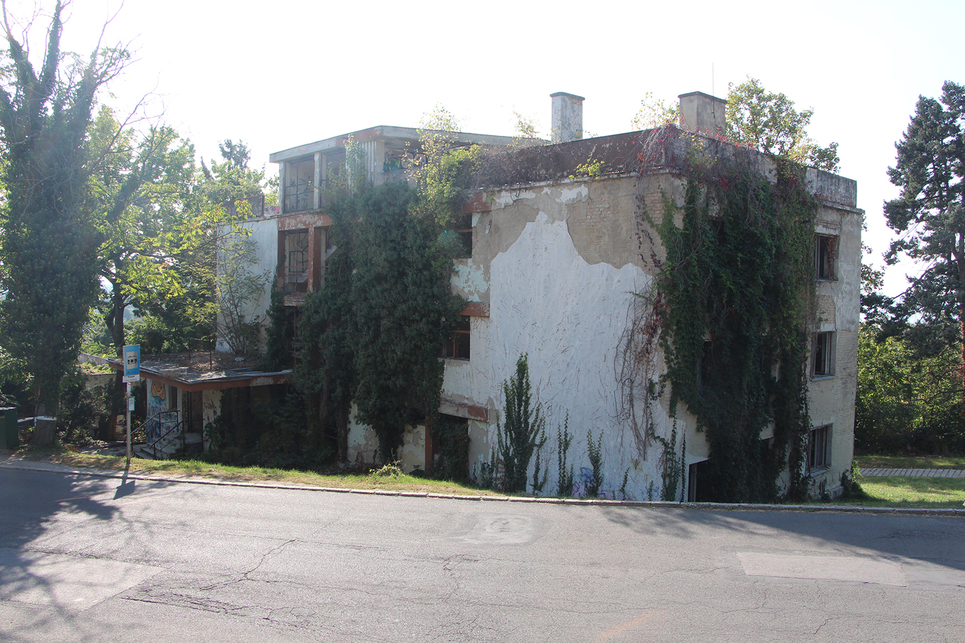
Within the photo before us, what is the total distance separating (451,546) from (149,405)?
65.8 feet

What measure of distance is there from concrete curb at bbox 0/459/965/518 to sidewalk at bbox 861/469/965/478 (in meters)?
16.2

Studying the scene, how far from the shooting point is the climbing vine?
13.3 meters

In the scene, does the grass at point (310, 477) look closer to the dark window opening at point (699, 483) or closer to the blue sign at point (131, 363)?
the blue sign at point (131, 363)

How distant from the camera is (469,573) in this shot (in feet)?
25.0

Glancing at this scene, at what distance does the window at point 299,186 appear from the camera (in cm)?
2284

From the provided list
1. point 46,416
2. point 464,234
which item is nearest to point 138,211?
point 46,416

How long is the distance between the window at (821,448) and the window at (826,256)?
4.14 meters

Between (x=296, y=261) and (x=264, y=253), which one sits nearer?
(x=296, y=261)

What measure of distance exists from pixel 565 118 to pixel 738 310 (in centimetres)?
736

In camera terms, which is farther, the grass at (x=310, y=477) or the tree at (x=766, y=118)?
the tree at (x=766, y=118)

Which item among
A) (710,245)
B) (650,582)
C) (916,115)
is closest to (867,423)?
(916,115)

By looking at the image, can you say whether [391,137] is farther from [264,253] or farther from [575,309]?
[575,309]

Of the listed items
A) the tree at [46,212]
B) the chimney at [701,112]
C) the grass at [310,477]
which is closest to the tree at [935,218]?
the grass at [310,477]

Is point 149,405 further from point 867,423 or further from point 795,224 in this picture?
point 867,423
